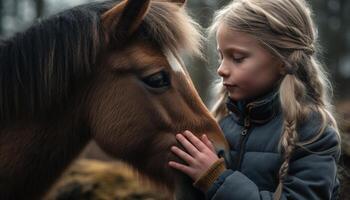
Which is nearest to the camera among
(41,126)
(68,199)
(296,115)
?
(296,115)

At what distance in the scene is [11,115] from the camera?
276 cm

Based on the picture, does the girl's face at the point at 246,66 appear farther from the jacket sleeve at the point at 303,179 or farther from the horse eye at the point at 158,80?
the jacket sleeve at the point at 303,179

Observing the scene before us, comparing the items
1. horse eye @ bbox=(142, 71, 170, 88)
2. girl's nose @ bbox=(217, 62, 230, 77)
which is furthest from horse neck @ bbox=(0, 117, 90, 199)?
girl's nose @ bbox=(217, 62, 230, 77)

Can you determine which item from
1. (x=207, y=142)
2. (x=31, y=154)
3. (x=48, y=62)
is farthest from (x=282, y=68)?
(x=31, y=154)

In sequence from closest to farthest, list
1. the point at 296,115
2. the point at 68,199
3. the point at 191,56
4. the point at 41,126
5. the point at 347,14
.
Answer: the point at 296,115 < the point at 41,126 < the point at 191,56 < the point at 68,199 < the point at 347,14

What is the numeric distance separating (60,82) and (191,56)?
0.84 m

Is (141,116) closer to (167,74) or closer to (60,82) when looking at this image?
(167,74)

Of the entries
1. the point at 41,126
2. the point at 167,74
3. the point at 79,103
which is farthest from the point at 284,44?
the point at 41,126

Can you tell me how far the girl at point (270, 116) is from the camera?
101 inches

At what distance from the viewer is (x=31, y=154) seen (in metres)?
2.78

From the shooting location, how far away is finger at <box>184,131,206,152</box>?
267 cm

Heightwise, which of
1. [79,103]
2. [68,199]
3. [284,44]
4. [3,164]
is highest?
[284,44]

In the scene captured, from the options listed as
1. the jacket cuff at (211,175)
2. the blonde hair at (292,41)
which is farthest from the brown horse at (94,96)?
the blonde hair at (292,41)

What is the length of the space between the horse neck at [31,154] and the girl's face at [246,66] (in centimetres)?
86
